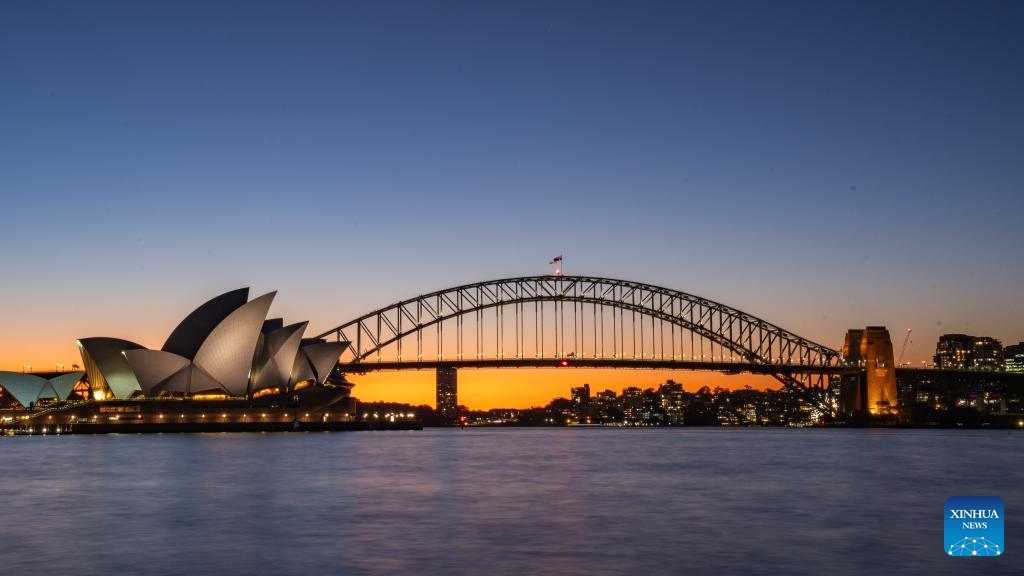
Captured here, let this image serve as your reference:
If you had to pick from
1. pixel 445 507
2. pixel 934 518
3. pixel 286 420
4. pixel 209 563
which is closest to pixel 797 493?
pixel 934 518

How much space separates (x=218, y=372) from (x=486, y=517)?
229 feet

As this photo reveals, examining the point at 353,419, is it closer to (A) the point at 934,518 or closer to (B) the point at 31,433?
(B) the point at 31,433

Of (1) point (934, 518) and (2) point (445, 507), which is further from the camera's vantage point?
(2) point (445, 507)

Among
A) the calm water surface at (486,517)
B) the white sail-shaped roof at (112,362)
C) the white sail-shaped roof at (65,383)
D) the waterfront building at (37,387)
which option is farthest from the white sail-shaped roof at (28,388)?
the calm water surface at (486,517)

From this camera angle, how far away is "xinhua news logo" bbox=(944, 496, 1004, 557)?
20859mm

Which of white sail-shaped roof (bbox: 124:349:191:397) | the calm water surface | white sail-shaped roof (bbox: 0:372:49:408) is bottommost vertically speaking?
the calm water surface

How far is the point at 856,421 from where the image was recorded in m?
118

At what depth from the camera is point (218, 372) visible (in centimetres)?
9288

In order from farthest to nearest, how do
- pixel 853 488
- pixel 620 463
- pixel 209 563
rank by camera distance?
pixel 620 463
pixel 853 488
pixel 209 563

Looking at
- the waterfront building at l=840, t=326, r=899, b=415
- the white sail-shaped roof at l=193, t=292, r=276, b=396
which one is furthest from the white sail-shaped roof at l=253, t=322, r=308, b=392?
the waterfront building at l=840, t=326, r=899, b=415

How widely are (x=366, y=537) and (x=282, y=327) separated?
76.5 metres

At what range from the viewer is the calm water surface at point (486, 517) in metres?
20.3

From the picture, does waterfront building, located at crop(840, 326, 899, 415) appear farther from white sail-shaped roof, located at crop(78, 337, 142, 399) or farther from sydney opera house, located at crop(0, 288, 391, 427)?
white sail-shaped roof, located at crop(78, 337, 142, 399)

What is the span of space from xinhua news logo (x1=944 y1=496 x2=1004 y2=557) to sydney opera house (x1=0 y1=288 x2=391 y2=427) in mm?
68406
